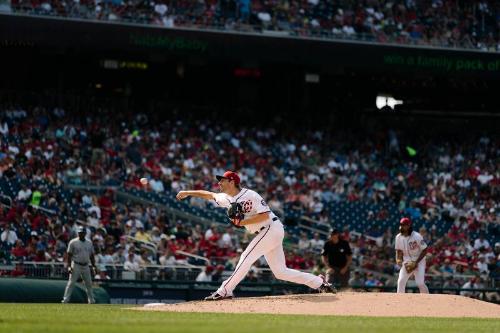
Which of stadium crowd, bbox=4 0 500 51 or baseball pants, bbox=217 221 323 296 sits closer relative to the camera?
baseball pants, bbox=217 221 323 296

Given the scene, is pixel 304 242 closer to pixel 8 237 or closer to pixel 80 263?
pixel 8 237

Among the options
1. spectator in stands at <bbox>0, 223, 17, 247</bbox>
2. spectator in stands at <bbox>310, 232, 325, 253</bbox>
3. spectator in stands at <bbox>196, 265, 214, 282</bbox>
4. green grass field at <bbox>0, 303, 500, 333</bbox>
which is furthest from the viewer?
spectator in stands at <bbox>310, 232, 325, 253</bbox>

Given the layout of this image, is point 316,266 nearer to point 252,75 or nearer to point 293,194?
point 293,194

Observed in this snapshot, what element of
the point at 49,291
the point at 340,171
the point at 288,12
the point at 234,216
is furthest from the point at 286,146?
the point at 234,216

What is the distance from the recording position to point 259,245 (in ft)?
53.6

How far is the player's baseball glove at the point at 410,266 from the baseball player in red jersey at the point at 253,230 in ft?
11.6

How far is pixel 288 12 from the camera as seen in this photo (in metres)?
35.8

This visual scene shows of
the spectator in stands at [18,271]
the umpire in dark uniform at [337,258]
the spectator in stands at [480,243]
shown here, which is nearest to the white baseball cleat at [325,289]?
the umpire in dark uniform at [337,258]

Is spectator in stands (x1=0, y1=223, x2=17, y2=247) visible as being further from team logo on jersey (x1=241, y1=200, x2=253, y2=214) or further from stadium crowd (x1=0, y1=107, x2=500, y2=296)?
team logo on jersey (x1=241, y1=200, x2=253, y2=214)

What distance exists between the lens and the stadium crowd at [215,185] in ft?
89.5

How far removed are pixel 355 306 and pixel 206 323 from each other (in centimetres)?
373

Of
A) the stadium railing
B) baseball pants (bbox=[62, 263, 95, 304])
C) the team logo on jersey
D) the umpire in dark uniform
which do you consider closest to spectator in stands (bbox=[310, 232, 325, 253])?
the umpire in dark uniform

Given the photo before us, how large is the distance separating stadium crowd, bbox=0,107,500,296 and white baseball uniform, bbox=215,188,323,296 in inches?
372

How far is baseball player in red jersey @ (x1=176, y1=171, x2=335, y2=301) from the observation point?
16.0 metres
